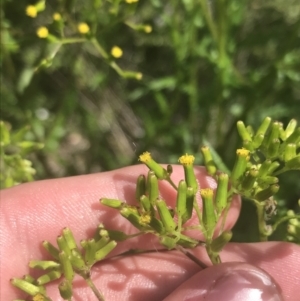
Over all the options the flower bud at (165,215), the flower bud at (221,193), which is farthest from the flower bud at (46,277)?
the flower bud at (221,193)

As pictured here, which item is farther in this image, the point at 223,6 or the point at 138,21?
the point at 138,21

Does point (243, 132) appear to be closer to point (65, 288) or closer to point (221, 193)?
point (221, 193)

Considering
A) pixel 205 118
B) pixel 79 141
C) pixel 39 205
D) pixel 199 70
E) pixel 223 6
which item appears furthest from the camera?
Answer: pixel 79 141

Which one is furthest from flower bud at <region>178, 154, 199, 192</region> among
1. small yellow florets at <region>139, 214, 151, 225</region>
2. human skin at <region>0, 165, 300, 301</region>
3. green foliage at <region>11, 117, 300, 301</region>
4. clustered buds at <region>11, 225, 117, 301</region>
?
human skin at <region>0, 165, 300, 301</region>

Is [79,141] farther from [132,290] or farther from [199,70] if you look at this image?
[132,290]

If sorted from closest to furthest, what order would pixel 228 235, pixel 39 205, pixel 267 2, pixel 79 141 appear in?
pixel 228 235 < pixel 39 205 < pixel 267 2 < pixel 79 141

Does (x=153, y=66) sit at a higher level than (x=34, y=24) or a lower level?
lower

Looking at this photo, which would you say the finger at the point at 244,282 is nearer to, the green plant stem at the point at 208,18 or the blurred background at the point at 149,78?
the blurred background at the point at 149,78

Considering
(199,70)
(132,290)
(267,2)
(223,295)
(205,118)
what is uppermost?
(267,2)

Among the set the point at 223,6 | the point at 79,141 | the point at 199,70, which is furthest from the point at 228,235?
the point at 79,141
